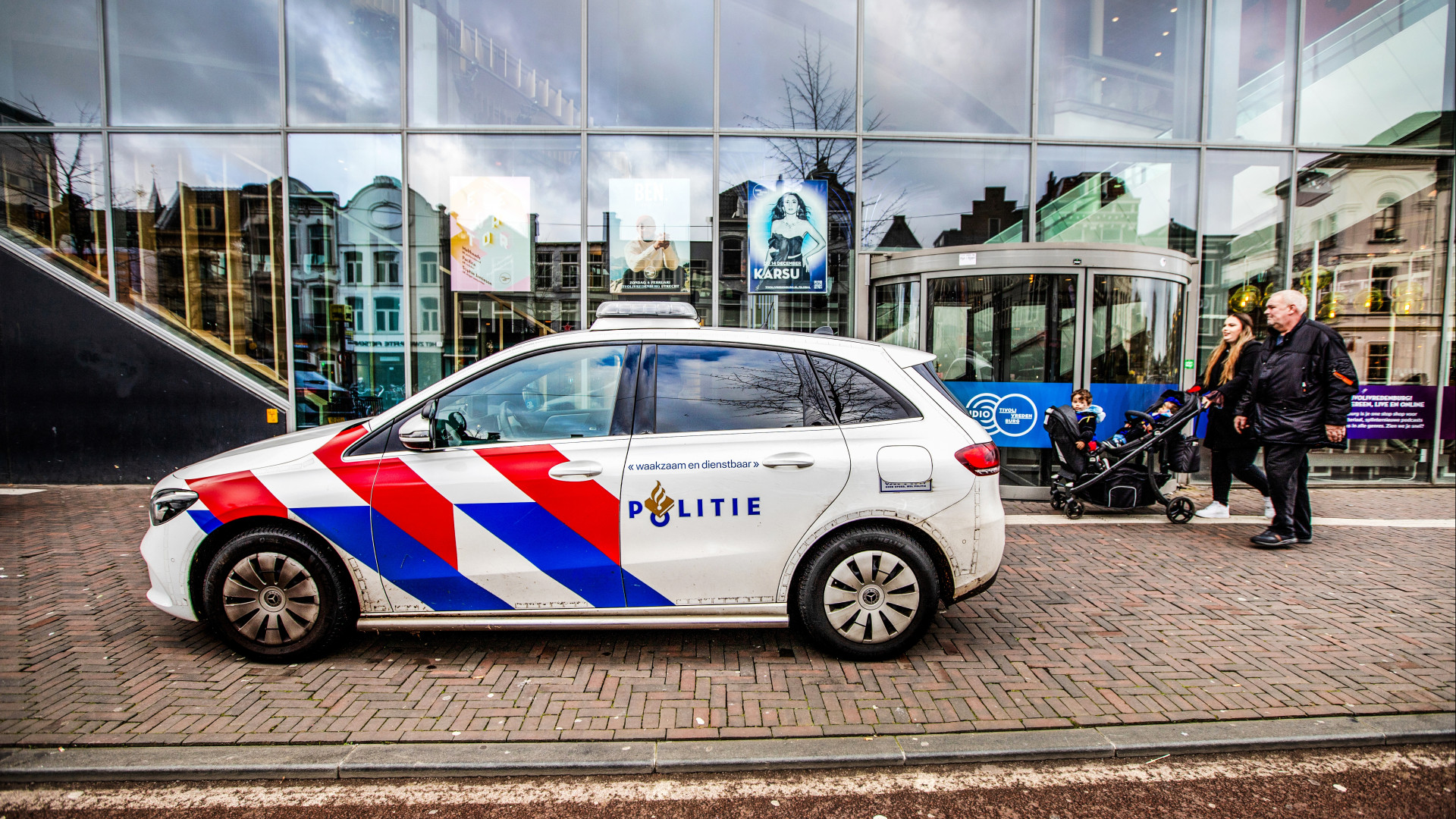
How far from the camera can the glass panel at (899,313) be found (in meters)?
7.54

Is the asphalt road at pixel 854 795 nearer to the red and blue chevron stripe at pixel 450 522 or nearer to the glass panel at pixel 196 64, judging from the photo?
the red and blue chevron stripe at pixel 450 522

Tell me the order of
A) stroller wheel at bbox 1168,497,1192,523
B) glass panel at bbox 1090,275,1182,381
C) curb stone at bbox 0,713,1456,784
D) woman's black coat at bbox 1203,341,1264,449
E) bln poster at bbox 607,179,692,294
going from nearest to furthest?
1. curb stone at bbox 0,713,1456,784
2. woman's black coat at bbox 1203,341,1264,449
3. stroller wheel at bbox 1168,497,1192,523
4. glass panel at bbox 1090,275,1182,381
5. bln poster at bbox 607,179,692,294

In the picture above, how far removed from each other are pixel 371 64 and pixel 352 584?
7520 millimetres

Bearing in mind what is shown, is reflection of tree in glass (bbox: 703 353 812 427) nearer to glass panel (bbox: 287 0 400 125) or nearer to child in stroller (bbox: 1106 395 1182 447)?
child in stroller (bbox: 1106 395 1182 447)

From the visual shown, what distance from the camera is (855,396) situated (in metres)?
3.48

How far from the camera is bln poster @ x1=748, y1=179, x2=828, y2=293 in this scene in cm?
841

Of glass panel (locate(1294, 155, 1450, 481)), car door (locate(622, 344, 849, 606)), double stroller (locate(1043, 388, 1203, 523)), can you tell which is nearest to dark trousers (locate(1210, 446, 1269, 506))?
double stroller (locate(1043, 388, 1203, 523))

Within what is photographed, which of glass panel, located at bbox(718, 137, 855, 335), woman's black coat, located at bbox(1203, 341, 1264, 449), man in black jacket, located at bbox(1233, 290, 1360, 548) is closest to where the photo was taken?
man in black jacket, located at bbox(1233, 290, 1360, 548)

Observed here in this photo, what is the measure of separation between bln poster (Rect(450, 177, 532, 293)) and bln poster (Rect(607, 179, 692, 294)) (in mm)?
1100

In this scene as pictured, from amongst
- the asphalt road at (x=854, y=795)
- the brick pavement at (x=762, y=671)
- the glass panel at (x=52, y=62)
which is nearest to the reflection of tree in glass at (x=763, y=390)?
the brick pavement at (x=762, y=671)

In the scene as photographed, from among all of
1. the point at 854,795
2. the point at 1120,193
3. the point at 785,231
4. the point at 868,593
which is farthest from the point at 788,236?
the point at 854,795

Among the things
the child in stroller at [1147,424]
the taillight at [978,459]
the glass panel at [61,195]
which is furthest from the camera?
the glass panel at [61,195]

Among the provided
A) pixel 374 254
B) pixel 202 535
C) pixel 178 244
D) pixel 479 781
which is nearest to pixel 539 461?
pixel 479 781

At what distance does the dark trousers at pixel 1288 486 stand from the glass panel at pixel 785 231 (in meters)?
4.48
